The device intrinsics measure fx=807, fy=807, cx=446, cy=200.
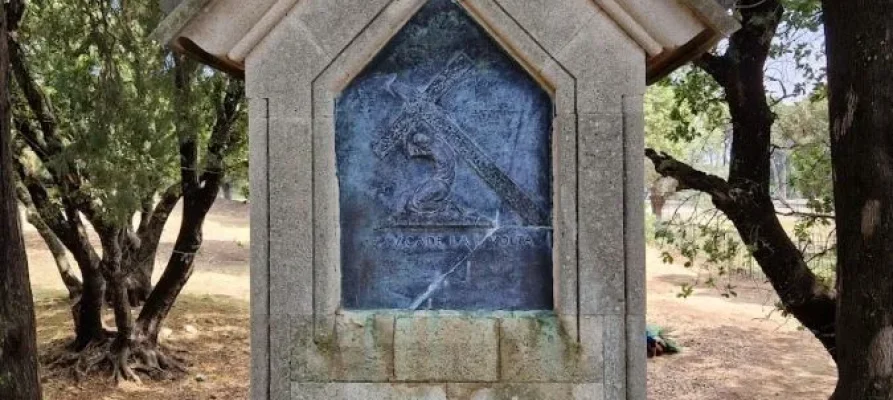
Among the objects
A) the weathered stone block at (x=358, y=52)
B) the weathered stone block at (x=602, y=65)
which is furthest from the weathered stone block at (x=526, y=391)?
the weathered stone block at (x=358, y=52)

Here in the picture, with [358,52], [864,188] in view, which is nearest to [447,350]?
[358,52]

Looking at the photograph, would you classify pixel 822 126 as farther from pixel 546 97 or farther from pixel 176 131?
pixel 546 97

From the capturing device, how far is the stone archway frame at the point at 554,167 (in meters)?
3.50

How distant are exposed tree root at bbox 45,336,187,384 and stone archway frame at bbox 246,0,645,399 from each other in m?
10.1

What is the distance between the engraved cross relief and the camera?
3582 mm

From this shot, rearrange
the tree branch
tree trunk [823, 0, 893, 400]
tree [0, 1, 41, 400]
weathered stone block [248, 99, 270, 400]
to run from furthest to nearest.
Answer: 1. the tree branch
2. tree [0, 1, 41, 400]
3. tree trunk [823, 0, 893, 400]
4. weathered stone block [248, 99, 270, 400]

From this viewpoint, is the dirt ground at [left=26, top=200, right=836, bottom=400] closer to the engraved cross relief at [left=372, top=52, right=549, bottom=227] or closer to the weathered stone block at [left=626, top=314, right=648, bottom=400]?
the weathered stone block at [left=626, top=314, right=648, bottom=400]

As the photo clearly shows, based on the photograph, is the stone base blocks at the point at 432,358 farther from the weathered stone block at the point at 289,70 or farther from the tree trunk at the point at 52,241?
the tree trunk at the point at 52,241

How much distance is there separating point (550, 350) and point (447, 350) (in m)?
0.45

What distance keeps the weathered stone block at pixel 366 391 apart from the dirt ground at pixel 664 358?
25.6 ft

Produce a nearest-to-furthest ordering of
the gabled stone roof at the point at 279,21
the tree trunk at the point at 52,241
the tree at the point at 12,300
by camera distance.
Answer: the gabled stone roof at the point at 279,21
the tree at the point at 12,300
the tree trunk at the point at 52,241

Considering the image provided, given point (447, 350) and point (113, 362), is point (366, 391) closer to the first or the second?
point (447, 350)

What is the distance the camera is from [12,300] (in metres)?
5.34

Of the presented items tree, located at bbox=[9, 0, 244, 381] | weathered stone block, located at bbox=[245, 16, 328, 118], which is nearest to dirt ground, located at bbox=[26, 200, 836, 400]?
tree, located at bbox=[9, 0, 244, 381]
